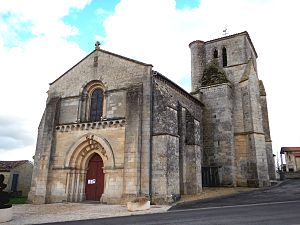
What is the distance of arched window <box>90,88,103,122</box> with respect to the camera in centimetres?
1580

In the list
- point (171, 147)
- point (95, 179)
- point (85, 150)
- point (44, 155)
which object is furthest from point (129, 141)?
point (44, 155)

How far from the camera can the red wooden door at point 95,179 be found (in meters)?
15.0

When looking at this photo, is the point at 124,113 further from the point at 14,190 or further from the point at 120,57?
the point at 14,190

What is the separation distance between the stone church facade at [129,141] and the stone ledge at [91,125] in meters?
0.05

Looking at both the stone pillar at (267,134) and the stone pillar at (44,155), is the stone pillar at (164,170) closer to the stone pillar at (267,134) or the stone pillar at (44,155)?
the stone pillar at (44,155)

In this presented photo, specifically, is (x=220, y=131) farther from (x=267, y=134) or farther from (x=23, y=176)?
(x=23, y=176)

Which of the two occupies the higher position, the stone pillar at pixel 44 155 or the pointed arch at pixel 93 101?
the pointed arch at pixel 93 101

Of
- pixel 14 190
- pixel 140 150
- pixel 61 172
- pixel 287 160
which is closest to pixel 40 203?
pixel 61 172

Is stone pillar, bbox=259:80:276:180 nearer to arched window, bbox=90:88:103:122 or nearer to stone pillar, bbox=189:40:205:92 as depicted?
stone pillar, bbox=189:40:205:92

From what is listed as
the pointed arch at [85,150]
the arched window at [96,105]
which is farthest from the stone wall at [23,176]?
the arched window at [96,105]

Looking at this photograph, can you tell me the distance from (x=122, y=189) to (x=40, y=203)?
16.1 ft

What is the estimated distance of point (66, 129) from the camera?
52.0 feet

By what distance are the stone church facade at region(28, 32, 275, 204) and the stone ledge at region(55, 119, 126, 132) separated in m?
0.05

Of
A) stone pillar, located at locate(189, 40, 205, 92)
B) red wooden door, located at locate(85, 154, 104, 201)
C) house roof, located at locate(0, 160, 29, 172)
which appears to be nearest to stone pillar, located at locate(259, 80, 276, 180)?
stone pillar, located at locate(189, 40, 205, 92)
